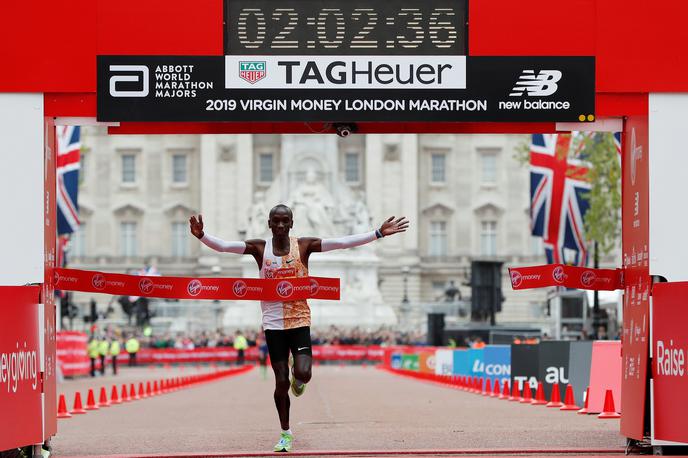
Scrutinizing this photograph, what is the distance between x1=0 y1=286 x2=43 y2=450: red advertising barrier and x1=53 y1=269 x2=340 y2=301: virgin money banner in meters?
1.08

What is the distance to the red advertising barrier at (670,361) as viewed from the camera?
491 inches

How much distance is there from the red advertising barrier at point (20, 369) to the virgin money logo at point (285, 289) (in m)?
2.06

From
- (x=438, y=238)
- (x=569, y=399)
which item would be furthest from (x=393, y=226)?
(x=438, y=238)

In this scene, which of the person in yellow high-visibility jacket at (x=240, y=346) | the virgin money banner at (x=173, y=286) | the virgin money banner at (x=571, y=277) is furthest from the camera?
the person in yellow high-visibility jacket at (x=240, y=346)

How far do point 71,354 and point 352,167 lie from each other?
6307cm

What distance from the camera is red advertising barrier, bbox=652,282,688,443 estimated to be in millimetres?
12461

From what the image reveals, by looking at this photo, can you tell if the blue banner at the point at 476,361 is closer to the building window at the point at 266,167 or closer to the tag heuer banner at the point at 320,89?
the tag heuer banner at the point at 320,89

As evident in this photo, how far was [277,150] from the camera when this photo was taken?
108125 millimetres

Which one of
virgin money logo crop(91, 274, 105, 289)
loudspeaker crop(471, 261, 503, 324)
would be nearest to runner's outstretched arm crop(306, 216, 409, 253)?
virgin money logo crop(91, 274, 105, 289)

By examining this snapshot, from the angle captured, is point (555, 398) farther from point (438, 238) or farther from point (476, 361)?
point (438, 238)

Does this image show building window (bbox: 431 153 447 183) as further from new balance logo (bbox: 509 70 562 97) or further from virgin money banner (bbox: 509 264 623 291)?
new balance logo (bbox: 509 70 562 97)

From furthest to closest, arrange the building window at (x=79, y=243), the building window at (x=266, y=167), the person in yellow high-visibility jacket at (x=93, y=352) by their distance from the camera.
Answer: the building window at (x=79, y=243)
the building window at (x=266, y=167)
the person in yellow high-visibility jacket at (x=93, y=352)

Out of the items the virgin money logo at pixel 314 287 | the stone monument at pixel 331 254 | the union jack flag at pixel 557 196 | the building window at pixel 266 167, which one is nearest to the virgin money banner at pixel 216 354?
the stone monument at pixel 331 254

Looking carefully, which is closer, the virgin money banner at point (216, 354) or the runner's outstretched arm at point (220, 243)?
the runner's outstretched arm at point (220, 243)
